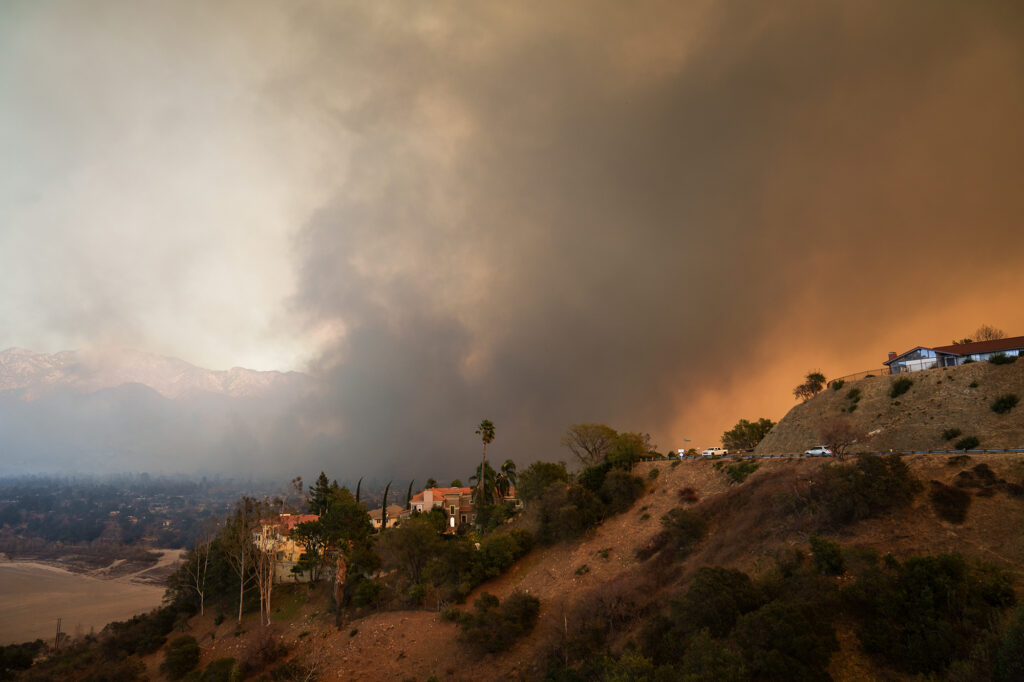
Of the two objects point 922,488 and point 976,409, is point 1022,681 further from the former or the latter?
point 976,409

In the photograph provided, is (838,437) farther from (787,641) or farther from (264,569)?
(264,569)

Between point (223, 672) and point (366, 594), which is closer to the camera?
point (223, 672)

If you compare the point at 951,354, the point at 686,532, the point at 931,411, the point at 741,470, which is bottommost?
the point at 686,532

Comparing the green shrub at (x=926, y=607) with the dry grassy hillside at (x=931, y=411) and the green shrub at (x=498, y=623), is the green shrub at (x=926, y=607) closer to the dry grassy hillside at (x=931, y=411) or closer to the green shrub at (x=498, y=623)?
the green shrub at (x=498, y=623)

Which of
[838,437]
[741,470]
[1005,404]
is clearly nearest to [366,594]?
[741,470]

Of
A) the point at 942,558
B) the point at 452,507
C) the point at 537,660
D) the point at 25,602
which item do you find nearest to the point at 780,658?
the point at 942,558

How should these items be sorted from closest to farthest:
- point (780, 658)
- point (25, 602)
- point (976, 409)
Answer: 1. point (780, 658)
2. point (976, 409)
3. point (25, 602)
